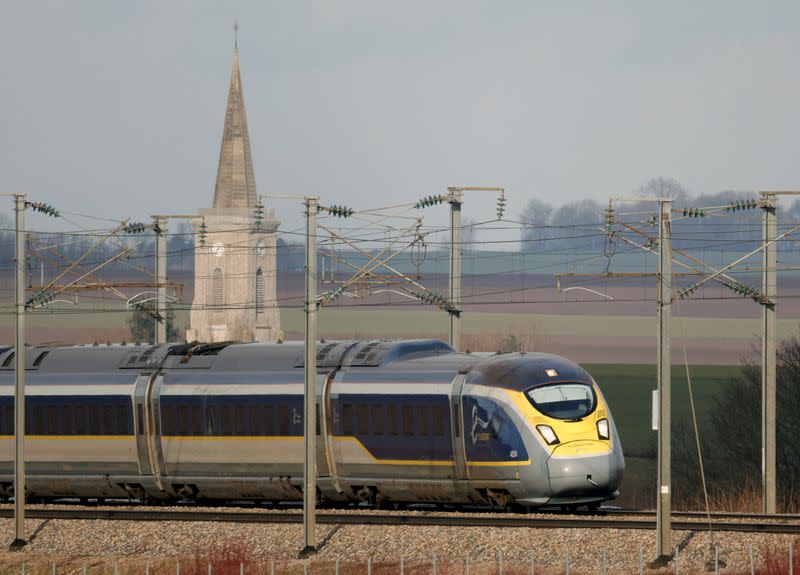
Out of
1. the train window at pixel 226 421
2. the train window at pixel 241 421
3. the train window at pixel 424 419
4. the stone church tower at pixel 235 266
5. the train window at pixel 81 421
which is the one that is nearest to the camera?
the train window at pixel 424 419

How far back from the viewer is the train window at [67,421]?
40000 mm

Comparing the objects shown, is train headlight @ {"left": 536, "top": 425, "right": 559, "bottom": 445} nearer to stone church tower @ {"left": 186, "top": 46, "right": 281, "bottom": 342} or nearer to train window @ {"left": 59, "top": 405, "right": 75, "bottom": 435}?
train window @ {"left": 59, "top": 405, "right": 75, "bottom": 435}

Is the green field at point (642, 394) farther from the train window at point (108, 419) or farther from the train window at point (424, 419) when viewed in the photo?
the train window at point (424, 419)

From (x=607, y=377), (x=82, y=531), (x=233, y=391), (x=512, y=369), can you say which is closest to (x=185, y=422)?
(x=233, y=391)

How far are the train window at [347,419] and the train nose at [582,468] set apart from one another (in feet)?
17.0

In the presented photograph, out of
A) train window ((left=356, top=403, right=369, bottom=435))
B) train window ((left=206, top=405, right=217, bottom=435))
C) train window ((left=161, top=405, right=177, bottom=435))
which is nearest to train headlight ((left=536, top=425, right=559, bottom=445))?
train window ((left=356, top=403, right=369, bottom=435))

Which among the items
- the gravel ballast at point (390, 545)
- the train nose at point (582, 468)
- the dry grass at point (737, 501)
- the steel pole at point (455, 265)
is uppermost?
the steel pole at point (455, 265)

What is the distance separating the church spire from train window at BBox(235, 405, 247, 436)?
440 feet

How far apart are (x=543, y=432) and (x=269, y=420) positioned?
7.22 metres

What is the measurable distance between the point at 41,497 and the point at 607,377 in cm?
13210

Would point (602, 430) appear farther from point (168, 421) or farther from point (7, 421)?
point (7, 421)

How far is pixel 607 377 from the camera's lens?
169625 millimetres

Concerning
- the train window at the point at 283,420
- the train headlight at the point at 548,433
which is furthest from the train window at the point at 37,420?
the train headlight at the point at 548,433

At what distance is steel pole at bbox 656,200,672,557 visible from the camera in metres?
28.6
